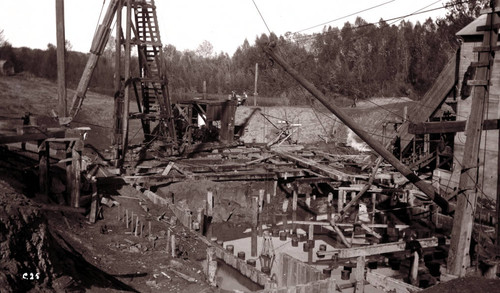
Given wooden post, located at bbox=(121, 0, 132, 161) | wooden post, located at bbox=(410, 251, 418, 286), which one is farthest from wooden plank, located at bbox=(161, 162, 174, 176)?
wooden post, located at bbox=(410, 251, 418, 286)

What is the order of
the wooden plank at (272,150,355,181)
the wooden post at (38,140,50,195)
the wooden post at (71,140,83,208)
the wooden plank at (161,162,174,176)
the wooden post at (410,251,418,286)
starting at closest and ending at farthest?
the wooden post at (38,140,50,195) → the wooden post at (71,140,83,208) → the wooden post at (410,251,418,286) → the wooden plank at (161,162,174,176) → the wooden plank at (272,150,355,181)

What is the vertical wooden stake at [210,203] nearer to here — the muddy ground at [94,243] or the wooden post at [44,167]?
the muddy ground at [94,243]

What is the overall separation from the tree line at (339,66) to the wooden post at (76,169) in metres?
27.5

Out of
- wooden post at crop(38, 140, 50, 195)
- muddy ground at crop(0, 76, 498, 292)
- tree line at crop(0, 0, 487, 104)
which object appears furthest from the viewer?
tree line at crop(0, 0, 487, 104)

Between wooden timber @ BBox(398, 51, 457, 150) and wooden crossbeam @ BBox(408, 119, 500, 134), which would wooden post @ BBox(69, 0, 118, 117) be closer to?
wooden crossbeam @ BBox(408, 119, 500, 134)

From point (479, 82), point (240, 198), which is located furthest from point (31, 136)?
point (240, 198)

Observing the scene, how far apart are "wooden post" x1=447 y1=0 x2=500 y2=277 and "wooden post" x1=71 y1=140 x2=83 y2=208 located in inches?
402

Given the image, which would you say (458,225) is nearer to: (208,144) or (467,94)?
(467,94)

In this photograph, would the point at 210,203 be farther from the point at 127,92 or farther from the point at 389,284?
the point at 389,284

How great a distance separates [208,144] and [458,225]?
19798 millimetres

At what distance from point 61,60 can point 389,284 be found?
11.0 meters

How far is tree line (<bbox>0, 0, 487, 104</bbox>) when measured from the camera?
45906 mm

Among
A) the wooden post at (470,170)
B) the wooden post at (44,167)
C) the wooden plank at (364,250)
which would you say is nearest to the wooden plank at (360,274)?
the wooden post at (470,170)

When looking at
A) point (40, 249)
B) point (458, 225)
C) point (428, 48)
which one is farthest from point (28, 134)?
point (428, 48)
